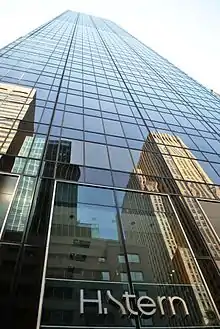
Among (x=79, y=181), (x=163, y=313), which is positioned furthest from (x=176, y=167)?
(x=163, y=313)

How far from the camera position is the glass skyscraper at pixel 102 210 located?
6.91 m

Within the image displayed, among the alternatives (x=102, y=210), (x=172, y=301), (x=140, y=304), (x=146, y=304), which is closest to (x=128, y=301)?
(x=140, y=304)

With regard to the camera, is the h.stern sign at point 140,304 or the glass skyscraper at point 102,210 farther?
the glass skyscraper at point 102,210

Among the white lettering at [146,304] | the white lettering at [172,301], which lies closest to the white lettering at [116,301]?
the white lettering at [146,304]

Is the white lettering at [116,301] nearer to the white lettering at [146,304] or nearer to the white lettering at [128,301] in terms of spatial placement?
the white lettering at [128,301]

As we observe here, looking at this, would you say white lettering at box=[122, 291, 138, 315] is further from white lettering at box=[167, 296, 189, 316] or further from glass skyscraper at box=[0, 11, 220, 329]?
white lettering at box=[167, 296, 189, 316]

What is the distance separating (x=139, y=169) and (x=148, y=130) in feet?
16.7

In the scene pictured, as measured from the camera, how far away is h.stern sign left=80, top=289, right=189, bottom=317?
6.80 m

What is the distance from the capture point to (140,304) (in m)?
7.03

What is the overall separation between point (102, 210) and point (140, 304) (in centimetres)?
374

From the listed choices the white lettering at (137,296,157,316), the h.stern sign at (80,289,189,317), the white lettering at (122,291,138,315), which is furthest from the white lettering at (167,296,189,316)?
the white lettering at (122,291,138,315)

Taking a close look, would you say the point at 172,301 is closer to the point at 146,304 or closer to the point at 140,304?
the point at 146,304

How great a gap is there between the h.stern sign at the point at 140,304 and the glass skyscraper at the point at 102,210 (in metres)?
0.03

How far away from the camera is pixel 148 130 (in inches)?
701
